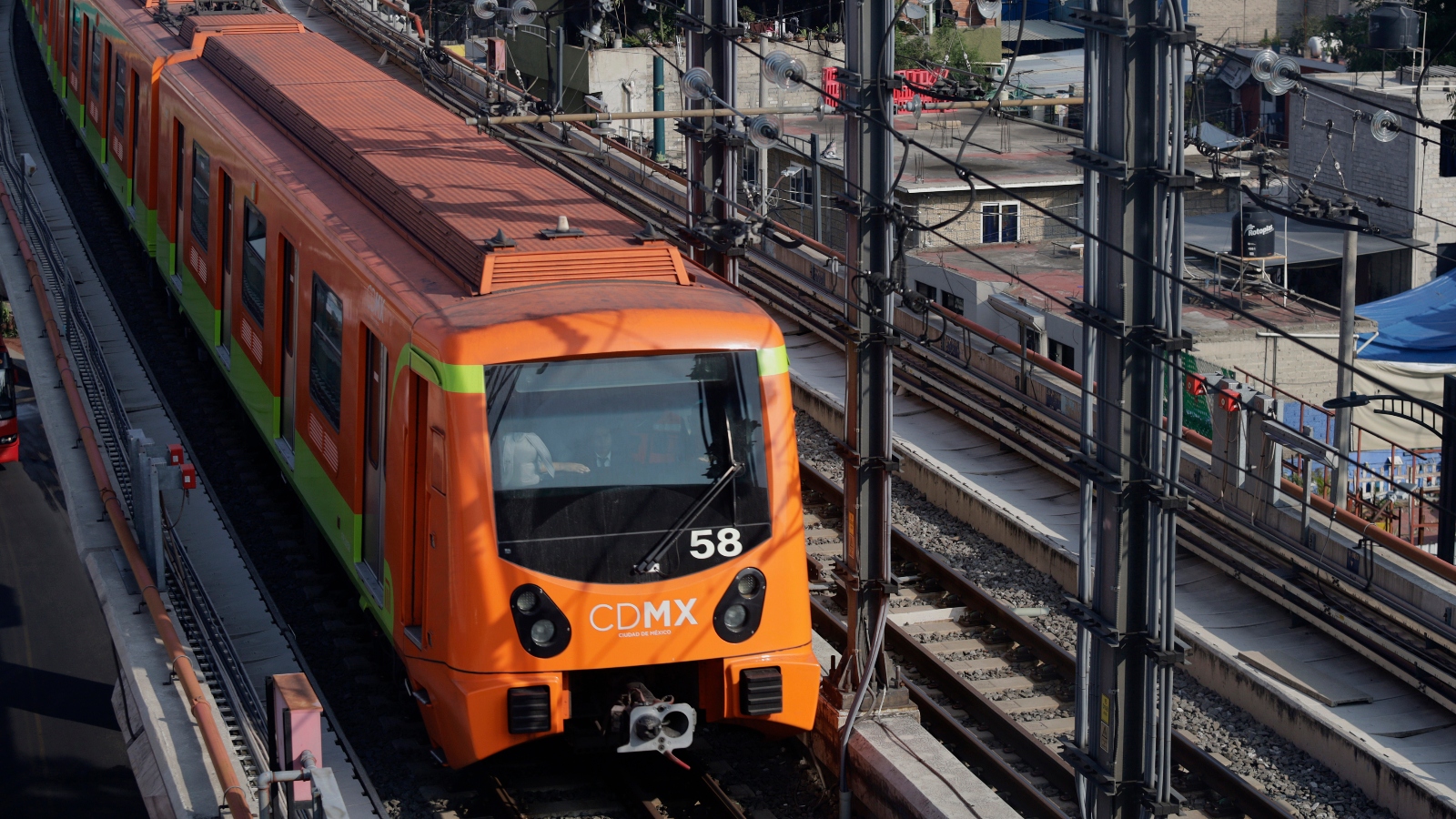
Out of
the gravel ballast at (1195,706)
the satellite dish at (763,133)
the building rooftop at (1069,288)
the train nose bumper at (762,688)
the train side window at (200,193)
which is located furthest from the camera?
the building rooftop at (1069,288)

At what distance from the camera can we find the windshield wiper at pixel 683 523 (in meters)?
8.57

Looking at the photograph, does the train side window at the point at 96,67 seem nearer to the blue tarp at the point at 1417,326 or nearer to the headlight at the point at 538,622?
the headlight at the point at 538,622

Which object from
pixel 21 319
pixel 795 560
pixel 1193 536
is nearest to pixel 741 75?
pixel 21 319

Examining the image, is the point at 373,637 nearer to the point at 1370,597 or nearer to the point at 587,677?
the point at 587,677

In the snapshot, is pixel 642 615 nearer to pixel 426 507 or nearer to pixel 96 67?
pixel 426 507

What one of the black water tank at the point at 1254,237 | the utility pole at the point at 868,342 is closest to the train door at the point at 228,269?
the utility pole at the point at 868,342

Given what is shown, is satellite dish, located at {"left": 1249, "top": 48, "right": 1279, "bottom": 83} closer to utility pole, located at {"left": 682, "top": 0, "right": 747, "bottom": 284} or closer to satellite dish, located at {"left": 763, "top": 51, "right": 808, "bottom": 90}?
satellite dish, located at {"left": 763, "top": 51, "right": 808, "bottom": 90}

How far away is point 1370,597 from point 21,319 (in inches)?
541

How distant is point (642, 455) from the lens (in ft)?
28.3

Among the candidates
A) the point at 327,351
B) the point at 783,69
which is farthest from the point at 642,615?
the point at 783,69

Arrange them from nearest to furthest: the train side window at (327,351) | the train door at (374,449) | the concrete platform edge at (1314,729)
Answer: the train door at (374,449), the concrete platform edge at (1314,729), the train side window at (327,351)

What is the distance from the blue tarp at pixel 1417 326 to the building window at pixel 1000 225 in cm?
768

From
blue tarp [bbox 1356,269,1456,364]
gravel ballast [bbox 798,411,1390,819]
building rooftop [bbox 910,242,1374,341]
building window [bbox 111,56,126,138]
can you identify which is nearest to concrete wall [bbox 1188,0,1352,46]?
building rooftop [bbox 910,242,1374,341]

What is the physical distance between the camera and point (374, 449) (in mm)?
9758
